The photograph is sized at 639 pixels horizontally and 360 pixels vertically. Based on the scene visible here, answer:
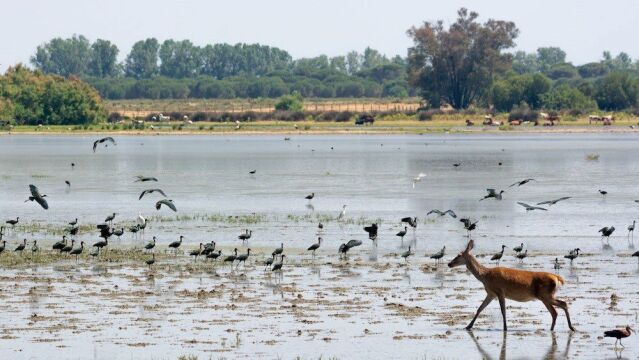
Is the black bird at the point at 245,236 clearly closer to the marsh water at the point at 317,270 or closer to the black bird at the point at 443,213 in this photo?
the marsh water at the point at 317,270

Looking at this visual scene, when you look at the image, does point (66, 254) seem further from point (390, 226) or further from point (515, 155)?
point (515, 155)

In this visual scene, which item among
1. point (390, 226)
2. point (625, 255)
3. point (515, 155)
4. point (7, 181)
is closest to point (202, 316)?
point (625, 255)

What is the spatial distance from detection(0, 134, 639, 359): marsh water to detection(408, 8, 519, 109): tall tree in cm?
7101

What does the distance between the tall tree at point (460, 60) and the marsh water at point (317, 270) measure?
233 feet

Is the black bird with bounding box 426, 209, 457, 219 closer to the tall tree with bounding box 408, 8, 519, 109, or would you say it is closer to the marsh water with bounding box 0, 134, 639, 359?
the marsh water with bounding box 0, 134, 639, 359

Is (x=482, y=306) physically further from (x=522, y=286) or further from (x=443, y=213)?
(x=443, y=213)


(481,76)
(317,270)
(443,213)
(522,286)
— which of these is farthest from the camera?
(481,76)

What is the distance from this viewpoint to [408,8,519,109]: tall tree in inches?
5103

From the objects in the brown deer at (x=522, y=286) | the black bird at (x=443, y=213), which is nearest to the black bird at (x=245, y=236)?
the black bird at (x=443, y=213)

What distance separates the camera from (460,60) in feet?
426

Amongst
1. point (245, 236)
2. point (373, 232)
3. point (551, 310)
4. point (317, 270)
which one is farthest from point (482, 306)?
point (245, 236)

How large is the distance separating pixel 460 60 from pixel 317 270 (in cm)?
10826

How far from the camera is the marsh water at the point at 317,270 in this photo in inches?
664

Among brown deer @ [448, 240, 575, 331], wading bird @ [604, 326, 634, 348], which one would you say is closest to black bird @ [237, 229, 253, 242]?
brown deer @ [448, 240, 575, 331]
